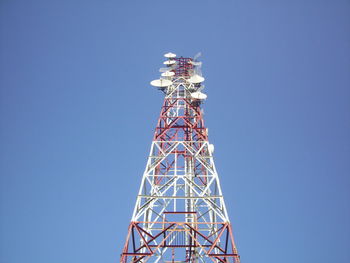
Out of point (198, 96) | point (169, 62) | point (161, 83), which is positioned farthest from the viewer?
point (169, 62)

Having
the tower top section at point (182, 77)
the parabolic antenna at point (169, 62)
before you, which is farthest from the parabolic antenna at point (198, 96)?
the parabolic antenna at point (169, 62)

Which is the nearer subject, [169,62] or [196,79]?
[196,79]

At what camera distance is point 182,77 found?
2833 cm

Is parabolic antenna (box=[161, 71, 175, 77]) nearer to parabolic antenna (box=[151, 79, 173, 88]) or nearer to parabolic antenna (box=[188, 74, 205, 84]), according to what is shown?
parabolic antenna (box=[151, 79, 173, 88])

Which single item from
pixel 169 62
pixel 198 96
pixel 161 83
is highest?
pixel 169 62

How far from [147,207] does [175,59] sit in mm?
16767

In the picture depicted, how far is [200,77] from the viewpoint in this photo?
86.0 feet

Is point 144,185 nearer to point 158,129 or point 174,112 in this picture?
point 158,129

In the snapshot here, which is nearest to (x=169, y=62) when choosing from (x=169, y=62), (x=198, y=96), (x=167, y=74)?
(x=169, y=62)

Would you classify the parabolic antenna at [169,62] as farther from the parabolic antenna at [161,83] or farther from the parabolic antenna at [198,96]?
the parabolic antenna at [198,96]

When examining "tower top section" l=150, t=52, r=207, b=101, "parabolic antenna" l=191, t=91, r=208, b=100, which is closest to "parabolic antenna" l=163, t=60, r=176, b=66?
"tower top section" l=150, t=52, r=207, b=101

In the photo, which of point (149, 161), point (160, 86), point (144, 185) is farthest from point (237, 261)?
point (160, 86)

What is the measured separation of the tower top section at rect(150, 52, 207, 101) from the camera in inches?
1028

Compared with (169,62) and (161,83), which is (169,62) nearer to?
(169,62)
